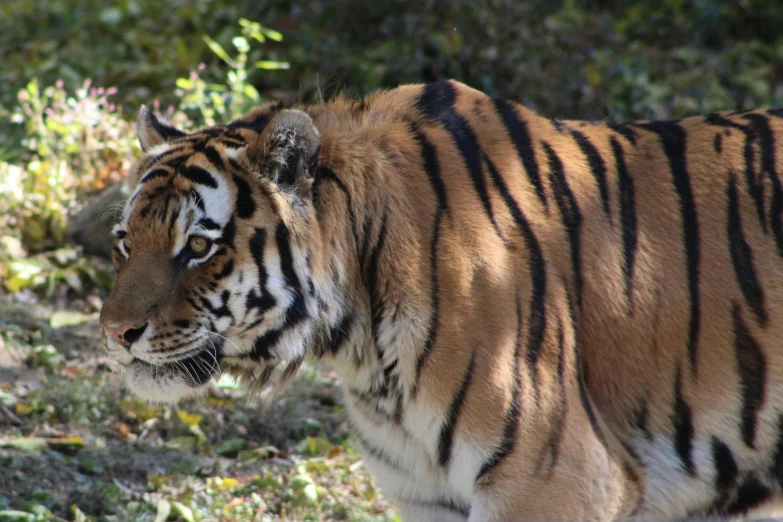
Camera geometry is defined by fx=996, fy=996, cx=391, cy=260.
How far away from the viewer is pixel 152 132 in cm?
328

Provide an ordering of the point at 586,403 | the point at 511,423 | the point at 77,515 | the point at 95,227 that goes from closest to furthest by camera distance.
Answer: the point at 511,423
the point at 586,403
the point at 77,515
the point at 95,227

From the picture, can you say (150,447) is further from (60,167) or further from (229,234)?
(60,167)

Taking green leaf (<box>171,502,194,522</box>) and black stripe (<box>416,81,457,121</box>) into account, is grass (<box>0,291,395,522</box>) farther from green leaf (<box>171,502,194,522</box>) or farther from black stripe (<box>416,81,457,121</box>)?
black stripe (<box>416,81,457,121</box>)

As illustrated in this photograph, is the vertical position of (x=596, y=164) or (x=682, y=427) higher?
(x=596, y=164)

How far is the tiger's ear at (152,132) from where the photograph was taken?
3.27 m

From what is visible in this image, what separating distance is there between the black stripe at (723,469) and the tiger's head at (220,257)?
4.20 feet

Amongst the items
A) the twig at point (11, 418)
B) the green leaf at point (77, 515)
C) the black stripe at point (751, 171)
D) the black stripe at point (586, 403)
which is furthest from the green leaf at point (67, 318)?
the black stripe at point (751, 171)

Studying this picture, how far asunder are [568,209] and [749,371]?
0.73m

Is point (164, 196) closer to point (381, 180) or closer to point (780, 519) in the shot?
point (381, 180)

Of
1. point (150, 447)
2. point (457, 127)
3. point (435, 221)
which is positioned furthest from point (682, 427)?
point (150, 447)

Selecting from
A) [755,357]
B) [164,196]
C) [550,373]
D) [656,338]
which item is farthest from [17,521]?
[755,357]

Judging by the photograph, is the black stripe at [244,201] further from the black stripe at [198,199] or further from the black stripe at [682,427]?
the black stripe at [682,427]

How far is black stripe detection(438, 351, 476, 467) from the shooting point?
9.16 ft

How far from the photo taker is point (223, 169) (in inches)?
115
